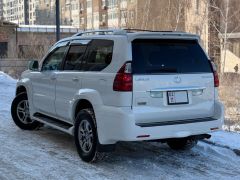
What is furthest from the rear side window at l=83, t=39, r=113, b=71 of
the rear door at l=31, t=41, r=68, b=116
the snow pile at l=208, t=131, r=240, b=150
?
the snow pile at l=208, t=131, r=240, b=150

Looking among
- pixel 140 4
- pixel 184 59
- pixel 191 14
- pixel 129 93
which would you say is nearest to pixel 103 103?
pixel 129 93

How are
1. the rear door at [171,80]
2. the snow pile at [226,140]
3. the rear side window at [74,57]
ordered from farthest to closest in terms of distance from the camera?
the snow pile at [226,140] → the rear side window at [74,57] → the rear door at [171,80]

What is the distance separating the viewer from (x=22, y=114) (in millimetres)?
8742

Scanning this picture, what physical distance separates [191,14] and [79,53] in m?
32.9

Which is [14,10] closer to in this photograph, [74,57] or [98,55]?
[74,57]

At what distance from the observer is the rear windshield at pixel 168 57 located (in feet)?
19.2

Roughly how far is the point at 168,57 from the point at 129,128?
1.12 m

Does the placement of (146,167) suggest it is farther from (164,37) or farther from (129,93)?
(164,37)

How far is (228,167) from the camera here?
6215mm

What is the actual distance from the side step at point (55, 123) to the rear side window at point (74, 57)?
864mm

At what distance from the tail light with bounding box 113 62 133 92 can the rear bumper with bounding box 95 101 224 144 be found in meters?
0.26

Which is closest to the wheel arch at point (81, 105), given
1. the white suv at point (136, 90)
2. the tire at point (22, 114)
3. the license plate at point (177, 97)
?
the white suv at point (136, 90)

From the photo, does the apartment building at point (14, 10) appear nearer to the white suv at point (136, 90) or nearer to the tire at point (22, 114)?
the tire at point (22, 114)

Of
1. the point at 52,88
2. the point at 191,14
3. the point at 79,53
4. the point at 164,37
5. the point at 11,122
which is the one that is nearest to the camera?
the point at 164,37
